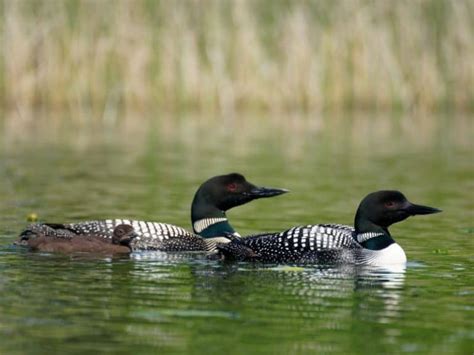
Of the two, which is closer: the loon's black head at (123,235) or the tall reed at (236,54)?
the loon's black head at (123,235)

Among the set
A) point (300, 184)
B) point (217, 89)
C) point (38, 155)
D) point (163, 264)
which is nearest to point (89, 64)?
point (217, 89)

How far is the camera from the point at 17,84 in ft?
77.0

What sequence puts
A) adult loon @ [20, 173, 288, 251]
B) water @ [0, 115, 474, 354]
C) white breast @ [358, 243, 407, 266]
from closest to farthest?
water @ [0, 115, 474, 354], white breast @ [358, 243, 407, 266], adult loon @ [20, 173, 288, 251]

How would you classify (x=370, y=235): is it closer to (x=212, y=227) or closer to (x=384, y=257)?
(x=384, y=257)

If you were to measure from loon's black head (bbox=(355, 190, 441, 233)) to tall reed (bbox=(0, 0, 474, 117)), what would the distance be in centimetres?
1411

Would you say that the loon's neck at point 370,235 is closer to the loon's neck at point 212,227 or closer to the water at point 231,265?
the water at point 231,265

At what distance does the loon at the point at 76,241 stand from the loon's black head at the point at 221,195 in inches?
29.6

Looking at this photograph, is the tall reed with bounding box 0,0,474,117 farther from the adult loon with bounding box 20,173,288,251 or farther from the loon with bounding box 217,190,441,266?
the loon with bounding box 217,190,441,266

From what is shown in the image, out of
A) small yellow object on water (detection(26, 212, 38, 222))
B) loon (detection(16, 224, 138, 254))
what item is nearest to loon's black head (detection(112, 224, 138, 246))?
loon (detection(16, 224, 138, 254))

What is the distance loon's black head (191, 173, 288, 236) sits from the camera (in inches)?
422

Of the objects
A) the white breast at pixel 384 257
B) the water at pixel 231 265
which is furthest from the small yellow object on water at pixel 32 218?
the white breast at pixel 384 257

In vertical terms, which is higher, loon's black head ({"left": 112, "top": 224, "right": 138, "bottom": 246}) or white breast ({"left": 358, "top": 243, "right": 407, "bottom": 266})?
loon's black head ({"left": 112, "top": 224, "right": 138, "bottom": 246})

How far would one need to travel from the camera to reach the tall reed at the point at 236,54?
2345 centimetres

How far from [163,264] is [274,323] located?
2.55m
